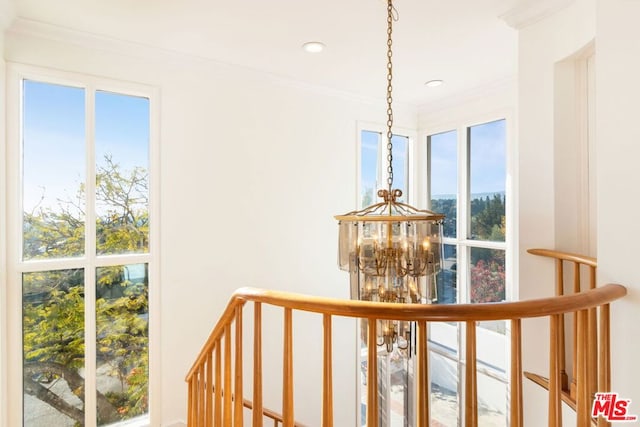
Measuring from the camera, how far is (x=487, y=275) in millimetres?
3697

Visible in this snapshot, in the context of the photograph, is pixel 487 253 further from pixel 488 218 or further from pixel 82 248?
pixel 82 248

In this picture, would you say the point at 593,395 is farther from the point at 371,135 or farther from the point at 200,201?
the point at 371,135

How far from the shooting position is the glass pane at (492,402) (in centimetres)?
349

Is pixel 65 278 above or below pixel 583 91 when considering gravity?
below

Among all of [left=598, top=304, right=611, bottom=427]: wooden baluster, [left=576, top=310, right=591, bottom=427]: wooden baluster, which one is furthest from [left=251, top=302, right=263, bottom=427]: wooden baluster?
[left=598, top=304, right=611, bottom=427]: wooden baluster

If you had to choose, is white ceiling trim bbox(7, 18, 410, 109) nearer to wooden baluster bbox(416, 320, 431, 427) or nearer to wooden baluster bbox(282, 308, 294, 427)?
wooden baluster bbox(282, 308, 294, 427)

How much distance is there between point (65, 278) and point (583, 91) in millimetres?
3668

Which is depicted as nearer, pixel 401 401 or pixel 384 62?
pixel 384 62

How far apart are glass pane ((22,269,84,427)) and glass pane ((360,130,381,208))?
280cm

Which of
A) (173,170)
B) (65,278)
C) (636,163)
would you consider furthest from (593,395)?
(65,278)

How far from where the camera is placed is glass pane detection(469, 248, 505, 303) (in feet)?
11.7

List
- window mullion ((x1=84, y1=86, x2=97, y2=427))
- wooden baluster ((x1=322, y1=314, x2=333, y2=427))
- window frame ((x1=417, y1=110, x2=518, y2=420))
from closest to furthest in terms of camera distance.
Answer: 1. wooden baluster ((x1=322, y1=314, x2=333, y2=427))
2. window mullion ((x1=84, y1=86, x2=97, y2=427))
3. window frame ((x1=417, y1=110, x2=518, y2=420))

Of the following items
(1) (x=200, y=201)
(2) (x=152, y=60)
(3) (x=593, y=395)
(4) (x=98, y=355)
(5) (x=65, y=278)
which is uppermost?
(2) (x=152, y=60)

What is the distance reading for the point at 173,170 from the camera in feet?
9.59
